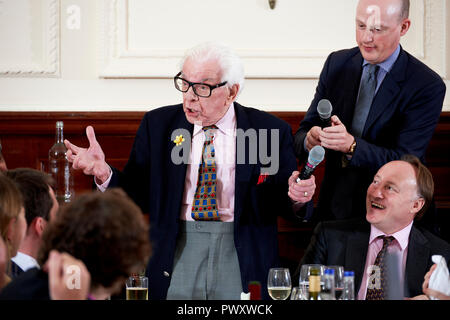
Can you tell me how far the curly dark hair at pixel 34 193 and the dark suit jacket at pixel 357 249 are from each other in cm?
109

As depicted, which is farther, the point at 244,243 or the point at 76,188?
the point at 76,188

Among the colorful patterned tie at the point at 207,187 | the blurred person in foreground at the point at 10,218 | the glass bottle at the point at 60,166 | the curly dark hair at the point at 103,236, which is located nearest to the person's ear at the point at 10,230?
the blurred person in foreground at the point at 10,218

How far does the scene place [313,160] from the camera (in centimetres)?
257

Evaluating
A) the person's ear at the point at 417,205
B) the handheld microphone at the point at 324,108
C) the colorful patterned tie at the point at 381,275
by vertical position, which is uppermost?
the handheld microphone at the point at 324,108

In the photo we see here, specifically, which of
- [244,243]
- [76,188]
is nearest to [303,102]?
[76,188]

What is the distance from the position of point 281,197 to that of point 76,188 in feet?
5.54

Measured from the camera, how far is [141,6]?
443 centimetres

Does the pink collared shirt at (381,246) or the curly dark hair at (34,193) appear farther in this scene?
the pink collared shirt at (381,246)

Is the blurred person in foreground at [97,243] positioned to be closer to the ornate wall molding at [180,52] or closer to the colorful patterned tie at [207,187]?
the colorful patterned tie at [207,187]

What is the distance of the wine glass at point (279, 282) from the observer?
8.59 ft

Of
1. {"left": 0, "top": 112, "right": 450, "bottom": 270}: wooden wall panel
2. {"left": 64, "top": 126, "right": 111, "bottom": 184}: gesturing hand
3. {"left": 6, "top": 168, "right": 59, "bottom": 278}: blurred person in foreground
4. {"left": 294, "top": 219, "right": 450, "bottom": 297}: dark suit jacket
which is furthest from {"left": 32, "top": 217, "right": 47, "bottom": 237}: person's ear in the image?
{"left": 0, "top": 112, "right": 450, "bottom": 270}: wooden wall panel

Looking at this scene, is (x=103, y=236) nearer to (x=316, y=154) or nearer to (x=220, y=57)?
(x=316, y=154)

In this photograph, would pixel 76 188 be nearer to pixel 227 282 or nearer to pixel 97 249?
pixel 227 282

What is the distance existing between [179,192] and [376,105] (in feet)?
3.30
